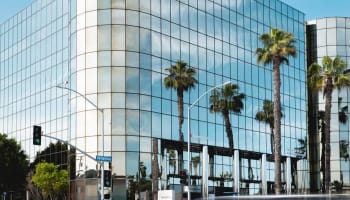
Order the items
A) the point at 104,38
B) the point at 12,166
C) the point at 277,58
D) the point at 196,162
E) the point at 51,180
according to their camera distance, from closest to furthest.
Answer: the point at 104,38
the point at 51,180
the point at 196,162
the point at 277,58
the point at 12,166

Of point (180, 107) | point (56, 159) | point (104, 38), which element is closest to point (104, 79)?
point (104, 38)

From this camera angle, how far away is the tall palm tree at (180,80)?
60469 millimetres

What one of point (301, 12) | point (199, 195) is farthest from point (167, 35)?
point (301, 12)

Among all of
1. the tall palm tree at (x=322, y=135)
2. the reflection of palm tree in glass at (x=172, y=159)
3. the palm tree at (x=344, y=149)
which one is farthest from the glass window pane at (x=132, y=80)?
the palm tree at (x=344, y=149)

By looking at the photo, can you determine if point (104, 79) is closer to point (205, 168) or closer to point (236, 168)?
point (205, 168)

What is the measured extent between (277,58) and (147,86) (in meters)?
14.1

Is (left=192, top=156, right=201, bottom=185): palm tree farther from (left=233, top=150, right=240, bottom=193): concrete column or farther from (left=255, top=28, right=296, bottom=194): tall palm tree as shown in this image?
(left=255, top=28, right=296, bottom=194): tall palm tree

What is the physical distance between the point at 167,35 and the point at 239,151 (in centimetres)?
1532

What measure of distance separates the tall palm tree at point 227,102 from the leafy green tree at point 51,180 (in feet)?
53.6

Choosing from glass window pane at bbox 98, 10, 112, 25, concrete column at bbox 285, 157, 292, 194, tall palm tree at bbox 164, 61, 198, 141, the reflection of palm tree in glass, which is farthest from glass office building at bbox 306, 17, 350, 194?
glass window pane at bbox 98, 10, 112, 25

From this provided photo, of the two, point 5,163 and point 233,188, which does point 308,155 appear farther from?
point 5,163

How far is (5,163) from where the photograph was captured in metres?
71.6

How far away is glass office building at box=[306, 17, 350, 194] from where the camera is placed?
81.2 meters

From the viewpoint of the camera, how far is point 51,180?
61750 millimetres
